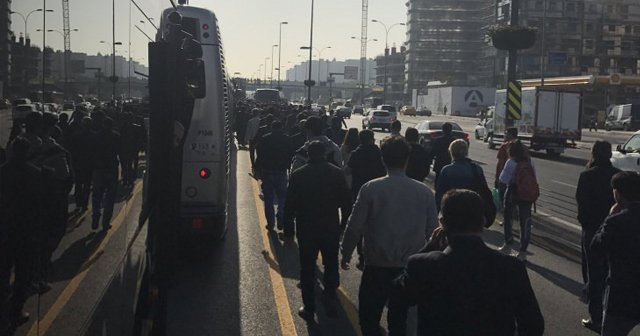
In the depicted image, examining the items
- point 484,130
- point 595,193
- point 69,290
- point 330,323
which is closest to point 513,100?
point 595,193

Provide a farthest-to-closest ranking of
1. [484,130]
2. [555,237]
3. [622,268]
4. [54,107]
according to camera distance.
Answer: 1. [484,130]
2. [555,237]
3. [622,268]
4. [54,107]

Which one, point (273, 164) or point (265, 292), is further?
point (273, 164)

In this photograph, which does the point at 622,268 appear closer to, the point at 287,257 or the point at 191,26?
the point at 287,257

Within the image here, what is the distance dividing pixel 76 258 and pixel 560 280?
6.89 m

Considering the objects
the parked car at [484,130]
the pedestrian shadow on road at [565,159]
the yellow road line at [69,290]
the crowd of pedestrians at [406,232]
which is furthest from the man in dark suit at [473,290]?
the parked car at [484,130]

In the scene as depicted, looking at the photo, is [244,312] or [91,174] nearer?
[91,174]

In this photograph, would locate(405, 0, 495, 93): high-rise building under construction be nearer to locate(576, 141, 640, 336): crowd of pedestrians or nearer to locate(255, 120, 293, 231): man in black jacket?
locate(255, 120, 293, 231): man in black jacket

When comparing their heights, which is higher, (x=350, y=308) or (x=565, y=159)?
(x=350, y=308)

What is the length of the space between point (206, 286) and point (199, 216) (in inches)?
45.0

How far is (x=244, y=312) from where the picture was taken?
668cm

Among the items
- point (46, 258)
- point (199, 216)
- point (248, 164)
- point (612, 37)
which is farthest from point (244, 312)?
point (612, 37)

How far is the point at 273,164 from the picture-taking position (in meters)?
10.7

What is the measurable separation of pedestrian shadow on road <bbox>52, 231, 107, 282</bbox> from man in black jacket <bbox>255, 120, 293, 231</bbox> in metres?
7.89

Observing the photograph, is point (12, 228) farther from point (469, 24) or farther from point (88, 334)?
point (469, 24)
